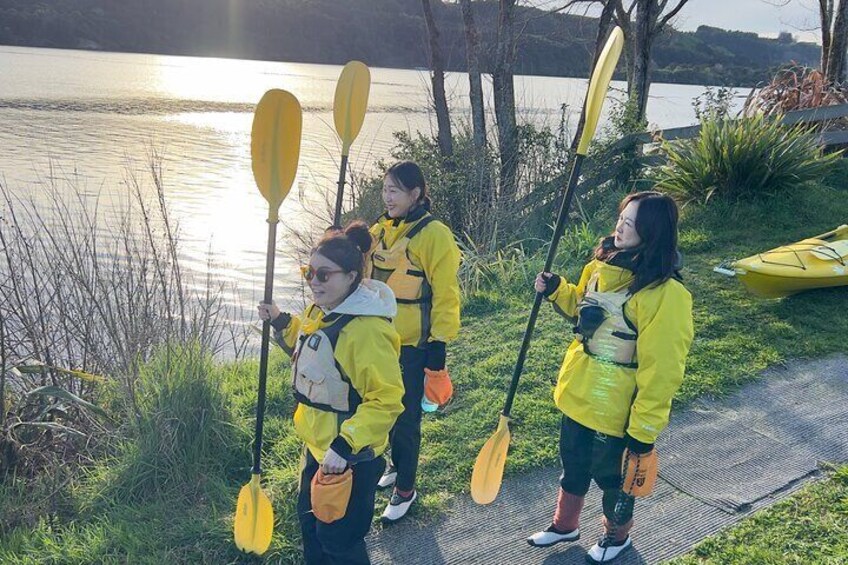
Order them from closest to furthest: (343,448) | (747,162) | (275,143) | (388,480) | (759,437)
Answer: (343,448), (275,143), (388,480), (759,437), (747,162)

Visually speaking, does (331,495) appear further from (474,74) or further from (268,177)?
(474,74)

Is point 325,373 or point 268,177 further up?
point 268,177

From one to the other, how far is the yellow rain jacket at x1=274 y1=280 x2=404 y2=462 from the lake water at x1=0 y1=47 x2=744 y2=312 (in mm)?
4509

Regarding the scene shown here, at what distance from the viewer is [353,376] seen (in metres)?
2.37

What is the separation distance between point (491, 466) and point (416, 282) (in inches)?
38.5

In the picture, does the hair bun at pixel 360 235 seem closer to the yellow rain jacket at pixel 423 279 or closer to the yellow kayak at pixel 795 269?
the yellow rain jacket at pixel 423 279

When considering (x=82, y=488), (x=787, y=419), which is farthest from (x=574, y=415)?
(x=82, y=488)

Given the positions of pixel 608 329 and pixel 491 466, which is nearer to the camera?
pixel 608 329

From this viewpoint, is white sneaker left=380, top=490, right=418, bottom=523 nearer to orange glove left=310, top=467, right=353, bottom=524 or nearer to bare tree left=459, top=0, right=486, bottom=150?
orange glove left=310, top=467, right=353, bottom=524

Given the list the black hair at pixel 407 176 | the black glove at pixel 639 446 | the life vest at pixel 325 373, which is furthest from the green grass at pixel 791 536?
the black hair at pixel 407 176

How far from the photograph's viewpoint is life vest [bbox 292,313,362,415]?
2385mm

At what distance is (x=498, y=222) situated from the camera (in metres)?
8.23

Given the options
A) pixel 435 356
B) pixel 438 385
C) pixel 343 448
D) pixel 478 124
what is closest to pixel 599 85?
pixel 435 356

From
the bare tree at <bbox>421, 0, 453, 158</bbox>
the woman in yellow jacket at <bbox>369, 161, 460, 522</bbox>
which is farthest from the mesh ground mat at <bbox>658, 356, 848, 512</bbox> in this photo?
the bare tree at <bbox>421, 0, 453, 158</bbox>
